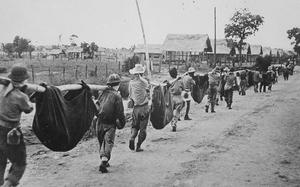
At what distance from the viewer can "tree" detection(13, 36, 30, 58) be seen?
8075 cm

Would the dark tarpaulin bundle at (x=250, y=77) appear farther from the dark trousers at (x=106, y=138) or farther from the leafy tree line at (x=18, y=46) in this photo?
the leafy tree line at (x=18, y=46)

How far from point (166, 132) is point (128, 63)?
2237 centimetres

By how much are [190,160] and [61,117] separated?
11.0 ft

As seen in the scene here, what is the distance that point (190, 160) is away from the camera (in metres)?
7.91

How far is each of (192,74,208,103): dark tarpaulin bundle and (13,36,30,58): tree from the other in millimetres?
72542

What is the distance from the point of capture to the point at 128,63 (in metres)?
Result: 32.9

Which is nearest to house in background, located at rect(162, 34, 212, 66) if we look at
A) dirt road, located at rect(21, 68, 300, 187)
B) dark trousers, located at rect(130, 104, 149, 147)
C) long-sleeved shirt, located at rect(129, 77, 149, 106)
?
dirt road, located at rect(21, 68, 300, 187)

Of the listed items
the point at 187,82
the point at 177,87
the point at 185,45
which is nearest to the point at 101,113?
the point at 177,87

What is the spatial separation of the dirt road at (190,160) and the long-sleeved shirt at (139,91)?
1167 mm

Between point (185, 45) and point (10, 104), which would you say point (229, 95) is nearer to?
point (10, 104)

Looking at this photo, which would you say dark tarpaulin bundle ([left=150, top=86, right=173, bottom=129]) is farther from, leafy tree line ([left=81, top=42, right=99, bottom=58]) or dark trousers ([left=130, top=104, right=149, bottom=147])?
leafy tree line ([left=81, top=42, right=99, bottom=58])

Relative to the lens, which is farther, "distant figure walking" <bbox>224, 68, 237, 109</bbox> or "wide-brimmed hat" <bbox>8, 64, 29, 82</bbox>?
"distant figure walking" <bbox>224, 68, 237, 109</bbox>

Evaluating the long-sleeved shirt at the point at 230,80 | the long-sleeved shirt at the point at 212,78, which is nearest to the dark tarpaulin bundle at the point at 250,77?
the long-sleeved shirt at the point at 230,80

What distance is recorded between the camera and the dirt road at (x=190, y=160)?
6.54m
